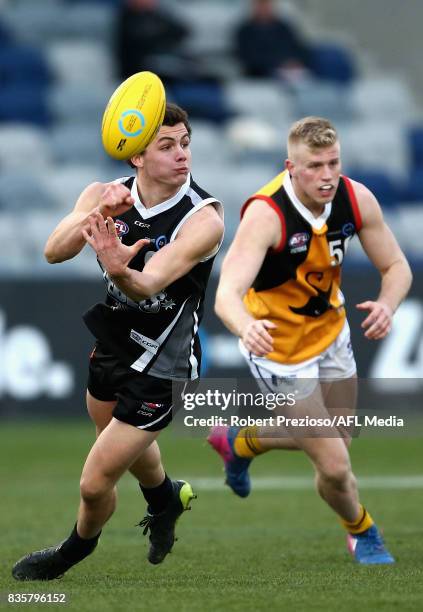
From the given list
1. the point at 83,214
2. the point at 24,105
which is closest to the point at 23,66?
the point at 24,105

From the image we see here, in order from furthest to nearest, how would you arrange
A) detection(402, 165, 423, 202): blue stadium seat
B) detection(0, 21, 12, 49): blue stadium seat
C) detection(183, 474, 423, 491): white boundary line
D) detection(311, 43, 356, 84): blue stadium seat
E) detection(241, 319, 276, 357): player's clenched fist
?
detection(311, 43, 356, 84): blue stadium seat
detection(0, 21, 12, 49): blue stadium seat
detection(402, 165, 423, 202): blue stadium seat
detection(183, 474, 423, 491): white boundary line
detection(241, 319, 276, 357): player's clenched fist

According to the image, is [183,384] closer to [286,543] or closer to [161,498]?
[161,498]

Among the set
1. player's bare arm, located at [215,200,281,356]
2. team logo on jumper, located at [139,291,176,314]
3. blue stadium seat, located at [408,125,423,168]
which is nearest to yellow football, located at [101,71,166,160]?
team logo on jumper, located at [139,291,176,314]

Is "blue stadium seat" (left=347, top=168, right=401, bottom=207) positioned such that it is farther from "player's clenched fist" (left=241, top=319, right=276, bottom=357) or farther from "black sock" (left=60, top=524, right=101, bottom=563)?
"player's clenched fist" (left=241, top=319, right=276, bottom=357)

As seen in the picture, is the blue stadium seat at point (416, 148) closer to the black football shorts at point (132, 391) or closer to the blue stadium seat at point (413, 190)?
the blue stadium seat at point (413, 190)

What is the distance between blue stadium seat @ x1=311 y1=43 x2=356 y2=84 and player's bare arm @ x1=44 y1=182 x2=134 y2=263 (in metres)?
11.9

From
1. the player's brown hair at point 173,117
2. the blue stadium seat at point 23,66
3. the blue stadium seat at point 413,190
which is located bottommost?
the blue stadium seat at point 413,190

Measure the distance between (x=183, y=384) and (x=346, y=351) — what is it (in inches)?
44.5

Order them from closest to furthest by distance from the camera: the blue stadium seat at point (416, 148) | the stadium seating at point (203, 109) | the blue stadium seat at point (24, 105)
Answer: the stadium seating at point (203, 109) < the blue stadium seat at point (24, 105) < the blue stadium seat at point (416, 148)

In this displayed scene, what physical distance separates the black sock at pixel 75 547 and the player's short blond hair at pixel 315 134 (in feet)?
6.95

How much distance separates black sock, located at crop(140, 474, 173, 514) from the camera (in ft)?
21.8

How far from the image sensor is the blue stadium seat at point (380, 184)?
51.7ft

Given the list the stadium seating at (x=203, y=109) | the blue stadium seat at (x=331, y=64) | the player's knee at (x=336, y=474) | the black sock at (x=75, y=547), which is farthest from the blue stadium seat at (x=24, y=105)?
the black sock at (x=75, y=547)

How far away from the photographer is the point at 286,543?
24.6ft
